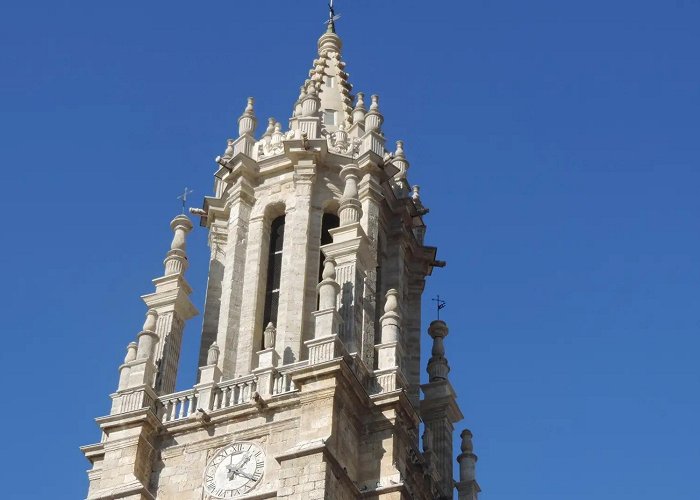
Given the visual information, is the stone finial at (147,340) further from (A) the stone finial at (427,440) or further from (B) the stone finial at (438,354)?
(B) the stone finial at (438,354)

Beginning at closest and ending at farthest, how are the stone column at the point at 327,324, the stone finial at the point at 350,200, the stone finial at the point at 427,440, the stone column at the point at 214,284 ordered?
the stone column at the point at 327,324 → the stone finial at the point at 350,200 → the stone finial at the point at 427,440 → the stone column at the point at 214,284

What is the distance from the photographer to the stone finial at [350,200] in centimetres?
3847

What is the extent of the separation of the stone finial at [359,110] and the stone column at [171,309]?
532 cm

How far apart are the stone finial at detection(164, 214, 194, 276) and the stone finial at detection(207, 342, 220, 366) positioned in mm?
2719

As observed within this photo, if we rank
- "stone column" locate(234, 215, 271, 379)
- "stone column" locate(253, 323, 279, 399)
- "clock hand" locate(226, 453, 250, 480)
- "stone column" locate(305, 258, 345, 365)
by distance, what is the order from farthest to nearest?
"stone column" locate(234, 215, 271, 379)
"stone column" locate(253, 323, 279, 399)
"stone column" locate(305, 258, 345, 365)
"clock hand" locate(226, 453, 250, 480)

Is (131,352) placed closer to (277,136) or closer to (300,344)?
(300,344)

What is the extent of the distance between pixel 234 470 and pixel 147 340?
13.5 ft

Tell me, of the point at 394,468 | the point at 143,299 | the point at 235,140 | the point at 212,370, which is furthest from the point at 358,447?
the point at 235,140

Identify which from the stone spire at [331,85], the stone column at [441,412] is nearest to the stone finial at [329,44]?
the stone spire at [331,85]

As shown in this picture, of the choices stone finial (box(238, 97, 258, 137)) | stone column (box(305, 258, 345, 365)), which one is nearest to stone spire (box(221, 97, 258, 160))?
stone finial (box(238, 97, 258, 137))

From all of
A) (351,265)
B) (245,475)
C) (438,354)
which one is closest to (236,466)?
(245,475)

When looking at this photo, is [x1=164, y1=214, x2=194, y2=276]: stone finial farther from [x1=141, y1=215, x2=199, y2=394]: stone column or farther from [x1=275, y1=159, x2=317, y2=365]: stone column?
[x1=275, y1=159, x2=317, y2=365]: stone column

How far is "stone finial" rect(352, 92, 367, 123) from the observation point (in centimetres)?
4262

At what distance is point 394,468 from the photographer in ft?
114
